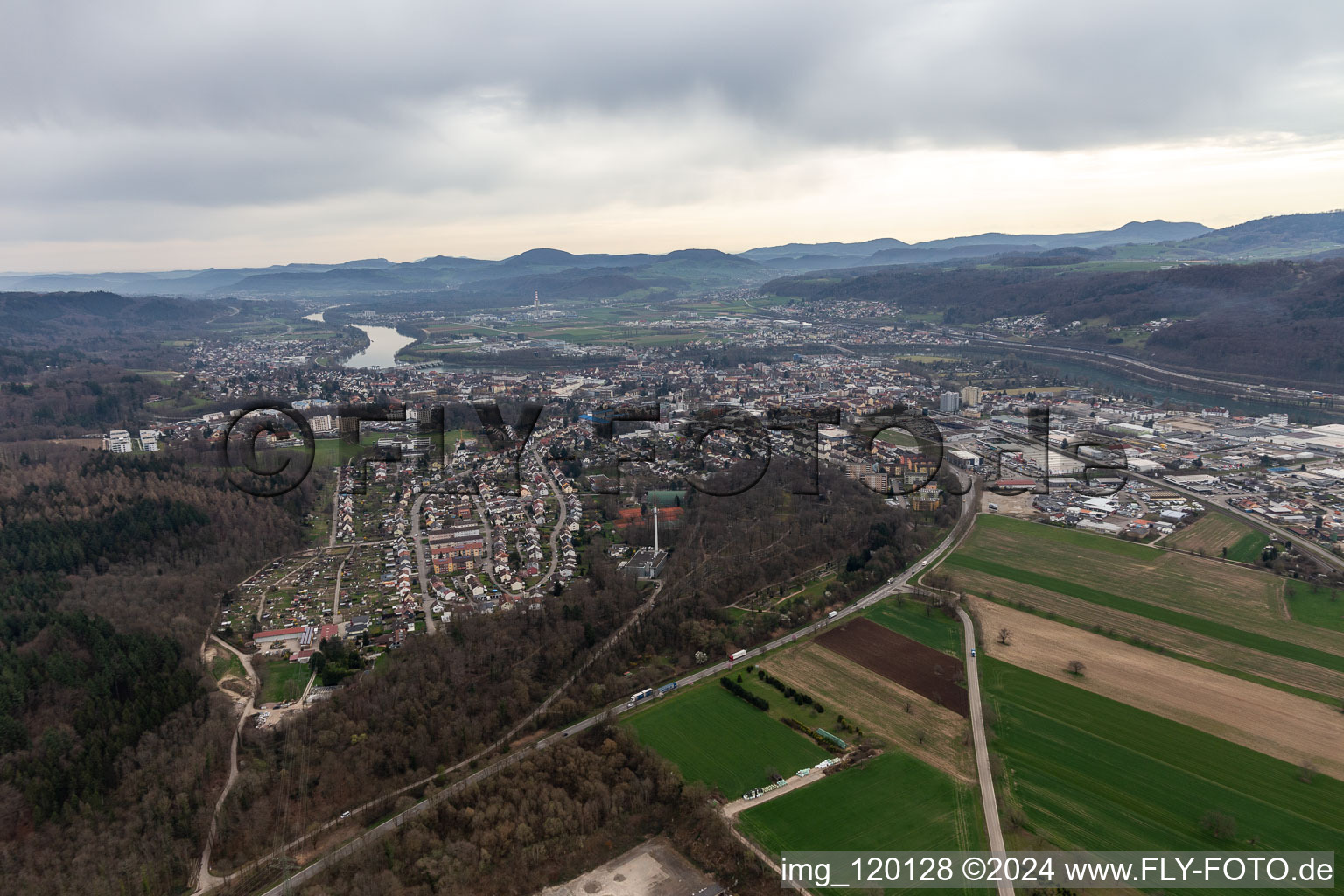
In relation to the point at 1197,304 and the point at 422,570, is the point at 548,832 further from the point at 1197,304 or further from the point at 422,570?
the point at 1197,304

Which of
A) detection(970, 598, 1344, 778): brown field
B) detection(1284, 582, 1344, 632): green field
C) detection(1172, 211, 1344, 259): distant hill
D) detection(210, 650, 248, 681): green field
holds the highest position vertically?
detection(1172, 211, 1344, 259): distant hill

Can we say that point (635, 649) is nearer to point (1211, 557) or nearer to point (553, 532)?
point (553, 532)

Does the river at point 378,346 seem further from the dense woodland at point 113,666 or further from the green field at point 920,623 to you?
the green field at point 920,623

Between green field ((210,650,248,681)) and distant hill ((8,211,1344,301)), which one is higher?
distant hill ((8,211,1344,301))

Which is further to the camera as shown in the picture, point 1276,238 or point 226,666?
point 1276,238

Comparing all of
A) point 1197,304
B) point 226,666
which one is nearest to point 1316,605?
point 226,666

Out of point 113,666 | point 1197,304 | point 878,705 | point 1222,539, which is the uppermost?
point 1197,304

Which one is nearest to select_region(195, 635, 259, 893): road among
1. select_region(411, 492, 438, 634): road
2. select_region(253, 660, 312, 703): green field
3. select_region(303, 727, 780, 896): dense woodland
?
select_region(253, 660, 312, 703): green field

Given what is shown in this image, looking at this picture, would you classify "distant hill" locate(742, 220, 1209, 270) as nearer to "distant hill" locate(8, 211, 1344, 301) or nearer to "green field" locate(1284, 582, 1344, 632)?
"distant hill" locate(8, 211, 1344, 301)
